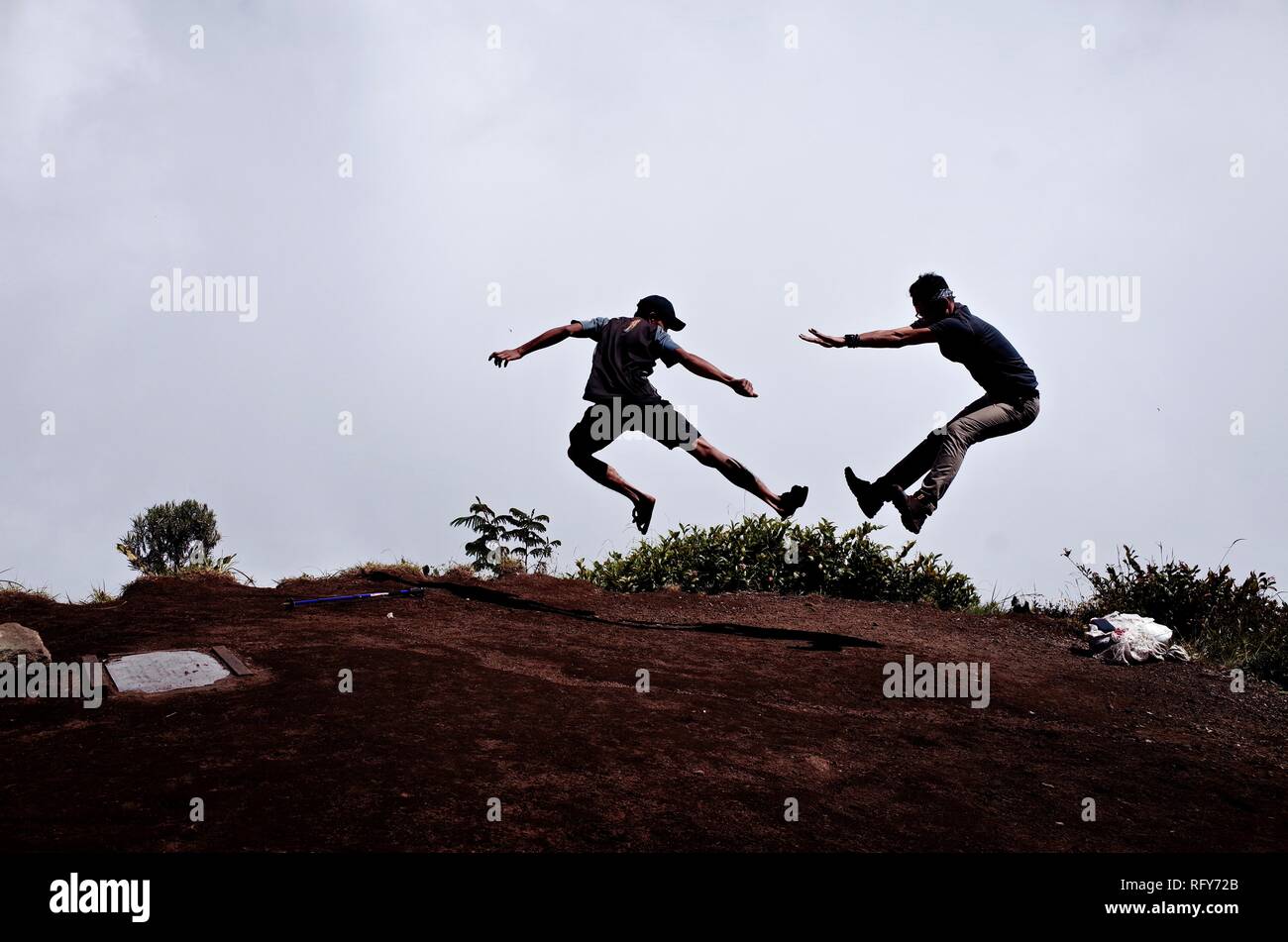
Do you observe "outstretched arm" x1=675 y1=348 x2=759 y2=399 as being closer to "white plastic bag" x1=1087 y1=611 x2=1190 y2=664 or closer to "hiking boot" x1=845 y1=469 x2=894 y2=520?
"hiking boot" x1=845 y1=469 x2=894 y2=520

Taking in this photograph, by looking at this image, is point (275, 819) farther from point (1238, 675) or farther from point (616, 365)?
point (1238, 675)

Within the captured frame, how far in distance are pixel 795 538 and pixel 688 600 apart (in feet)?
6.07

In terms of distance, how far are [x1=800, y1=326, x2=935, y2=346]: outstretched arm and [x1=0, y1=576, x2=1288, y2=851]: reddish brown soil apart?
2388 millimetres

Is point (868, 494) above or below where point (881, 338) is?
below

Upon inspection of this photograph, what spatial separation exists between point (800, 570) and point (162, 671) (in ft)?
24.4

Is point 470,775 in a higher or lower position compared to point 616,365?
lower

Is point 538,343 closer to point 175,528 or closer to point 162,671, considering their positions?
point 162,671

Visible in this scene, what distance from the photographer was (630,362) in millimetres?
7691

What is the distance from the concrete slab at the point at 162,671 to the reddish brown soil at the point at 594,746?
0.17 metres

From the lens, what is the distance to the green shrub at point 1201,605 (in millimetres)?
9414

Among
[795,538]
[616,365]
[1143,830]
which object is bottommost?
[1143,830]

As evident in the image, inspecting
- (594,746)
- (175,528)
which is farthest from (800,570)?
(175,528)

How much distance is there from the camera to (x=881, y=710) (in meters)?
6.33
